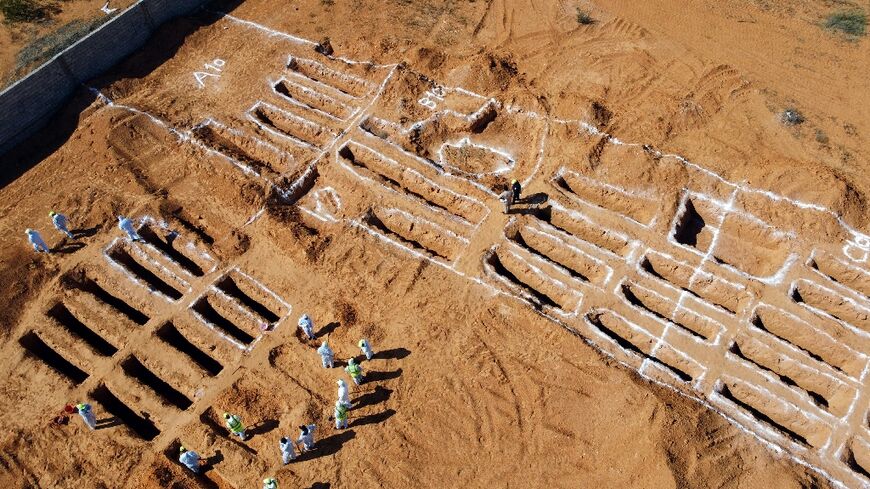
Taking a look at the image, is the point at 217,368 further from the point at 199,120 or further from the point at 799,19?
the point at 799,19

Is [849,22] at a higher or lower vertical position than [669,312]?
higher

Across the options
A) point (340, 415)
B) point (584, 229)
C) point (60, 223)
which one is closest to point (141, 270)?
point (60, 223)

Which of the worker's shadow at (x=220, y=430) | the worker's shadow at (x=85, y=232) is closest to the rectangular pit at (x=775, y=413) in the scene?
the worker's shadow at (x=220, y=430)

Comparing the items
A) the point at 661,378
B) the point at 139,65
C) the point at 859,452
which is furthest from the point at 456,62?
the point at 859,452

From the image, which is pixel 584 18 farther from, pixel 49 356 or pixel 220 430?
pixel 49 356

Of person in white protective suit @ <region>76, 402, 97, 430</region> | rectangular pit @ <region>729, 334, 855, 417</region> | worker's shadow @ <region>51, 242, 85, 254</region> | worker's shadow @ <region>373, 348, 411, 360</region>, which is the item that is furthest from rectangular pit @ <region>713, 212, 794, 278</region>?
worker's shadow @ <region>51, 242, 85, 254</region>

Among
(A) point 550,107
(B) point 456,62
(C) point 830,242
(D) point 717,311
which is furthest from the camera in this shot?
(B) point 456,62
